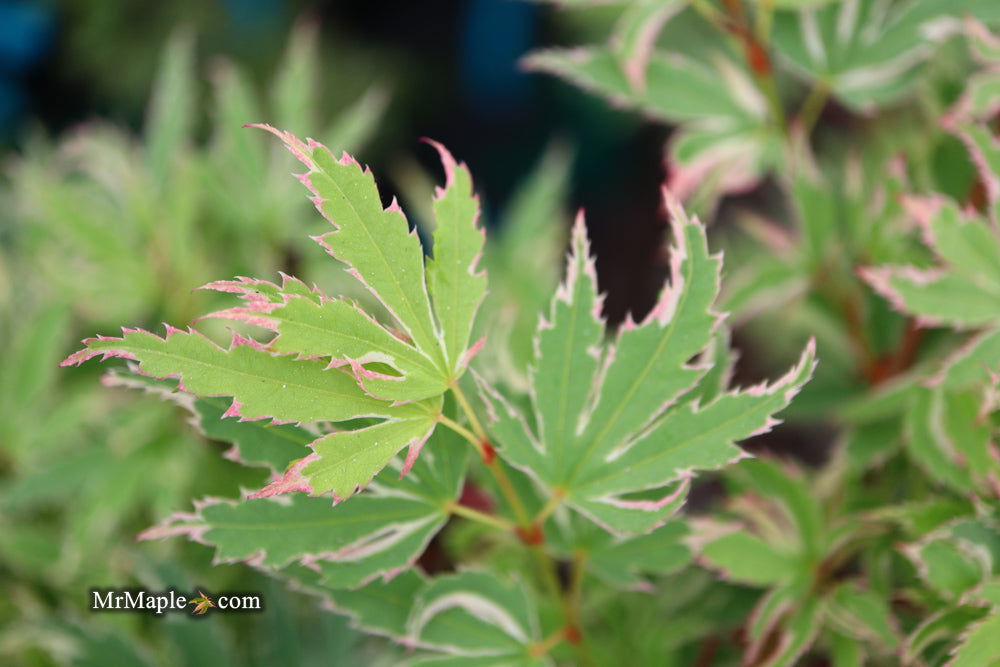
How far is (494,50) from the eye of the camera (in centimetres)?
202

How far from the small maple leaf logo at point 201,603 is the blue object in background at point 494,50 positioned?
164 centimetres

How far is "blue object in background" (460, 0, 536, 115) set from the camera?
2012 mm

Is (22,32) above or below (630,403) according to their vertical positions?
above

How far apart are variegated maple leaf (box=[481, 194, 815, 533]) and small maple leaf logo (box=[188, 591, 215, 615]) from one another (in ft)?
0.80

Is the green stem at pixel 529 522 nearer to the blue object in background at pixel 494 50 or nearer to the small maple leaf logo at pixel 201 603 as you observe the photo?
the small maple leaf logo at pixel 201 603

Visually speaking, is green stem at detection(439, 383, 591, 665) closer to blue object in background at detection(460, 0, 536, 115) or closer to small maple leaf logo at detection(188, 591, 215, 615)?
small maple leaf logo at detection(188, 591, 215, 615)

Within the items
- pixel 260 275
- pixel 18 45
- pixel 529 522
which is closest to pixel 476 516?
pixel 529 522

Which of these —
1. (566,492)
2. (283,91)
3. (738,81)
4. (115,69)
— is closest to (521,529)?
(566,492)

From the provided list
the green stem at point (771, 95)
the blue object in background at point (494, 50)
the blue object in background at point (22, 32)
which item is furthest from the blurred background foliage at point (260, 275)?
the blue object in background at point (494, 50)

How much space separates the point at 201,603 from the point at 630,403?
31 centimetres

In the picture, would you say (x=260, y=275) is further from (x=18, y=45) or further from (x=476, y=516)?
(x=18, y=45)

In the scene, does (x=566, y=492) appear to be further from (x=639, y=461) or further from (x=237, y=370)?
(x=237, y=370)

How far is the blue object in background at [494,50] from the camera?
2.01 metres

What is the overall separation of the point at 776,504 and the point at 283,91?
1.94 ft
